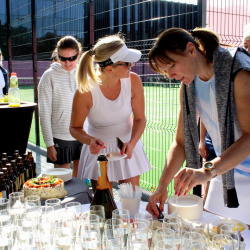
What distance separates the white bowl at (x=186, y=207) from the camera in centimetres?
161

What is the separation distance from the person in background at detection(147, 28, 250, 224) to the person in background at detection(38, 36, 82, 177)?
1.63 meters

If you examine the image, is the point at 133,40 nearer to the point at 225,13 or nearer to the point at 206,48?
the point at 225,13

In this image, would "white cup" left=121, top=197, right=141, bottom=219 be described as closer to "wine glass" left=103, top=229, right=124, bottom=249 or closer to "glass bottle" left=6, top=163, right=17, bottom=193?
"wine glass" left=103, top=229, right=124, bottom=249

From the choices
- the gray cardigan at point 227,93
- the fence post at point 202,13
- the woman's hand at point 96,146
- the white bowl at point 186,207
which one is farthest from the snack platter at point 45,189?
the fence post at point 202,13

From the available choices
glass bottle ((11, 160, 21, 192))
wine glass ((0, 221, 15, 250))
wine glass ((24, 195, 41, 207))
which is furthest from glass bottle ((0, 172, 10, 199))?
wine glass ((0, 221, 15, 250))

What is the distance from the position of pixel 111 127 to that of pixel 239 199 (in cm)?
112

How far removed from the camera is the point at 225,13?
3.32m

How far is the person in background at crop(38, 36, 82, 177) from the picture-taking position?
11.1 ft

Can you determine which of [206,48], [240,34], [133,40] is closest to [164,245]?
[206,48]

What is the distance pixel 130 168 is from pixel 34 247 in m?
1.53

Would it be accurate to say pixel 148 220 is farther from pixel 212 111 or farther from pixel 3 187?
pixel 3 187

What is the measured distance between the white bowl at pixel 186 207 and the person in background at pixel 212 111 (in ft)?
0.28

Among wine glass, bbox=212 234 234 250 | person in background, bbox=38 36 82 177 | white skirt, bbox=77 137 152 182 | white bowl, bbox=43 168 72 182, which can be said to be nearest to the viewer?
wine glass, bbox=212 234 234 250

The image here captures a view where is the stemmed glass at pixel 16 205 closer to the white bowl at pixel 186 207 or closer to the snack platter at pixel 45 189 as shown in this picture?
the snack platter at pixel 45 189
